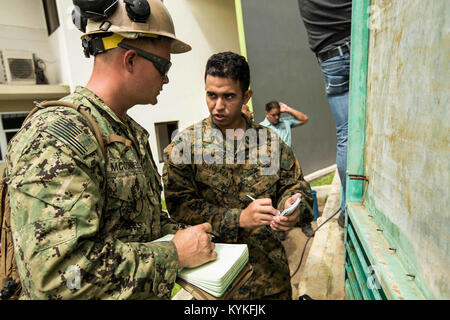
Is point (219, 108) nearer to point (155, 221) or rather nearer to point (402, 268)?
point (155, 221)

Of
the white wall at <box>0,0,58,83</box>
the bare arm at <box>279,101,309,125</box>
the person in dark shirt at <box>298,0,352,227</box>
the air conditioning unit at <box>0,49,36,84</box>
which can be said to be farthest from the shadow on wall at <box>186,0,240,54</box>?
the person in dark shirt at <box>298,0,352,227</box>

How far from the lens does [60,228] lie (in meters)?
0.85

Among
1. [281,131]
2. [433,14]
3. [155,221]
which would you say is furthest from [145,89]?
[281,131]

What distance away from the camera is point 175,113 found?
305 inches

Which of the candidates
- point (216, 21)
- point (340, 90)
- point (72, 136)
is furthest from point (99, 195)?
point (216, 21)

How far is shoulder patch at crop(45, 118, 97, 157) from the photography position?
0.92m

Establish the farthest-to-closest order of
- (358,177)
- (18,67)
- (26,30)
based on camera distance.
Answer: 1. (26,30)
2. (18,67)
3. (358,177)

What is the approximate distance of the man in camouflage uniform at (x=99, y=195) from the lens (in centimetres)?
85

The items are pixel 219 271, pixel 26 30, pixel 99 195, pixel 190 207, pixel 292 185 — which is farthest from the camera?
pixel 26 30

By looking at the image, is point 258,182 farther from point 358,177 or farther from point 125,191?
point 125,191

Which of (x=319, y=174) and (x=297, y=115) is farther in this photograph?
(x=319, y=174)

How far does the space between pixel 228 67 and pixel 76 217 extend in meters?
1.41

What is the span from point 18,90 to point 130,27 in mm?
6584

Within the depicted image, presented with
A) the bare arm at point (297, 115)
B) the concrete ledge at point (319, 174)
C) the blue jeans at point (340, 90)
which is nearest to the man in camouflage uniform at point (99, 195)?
the blue jeans at point (340, 90)
